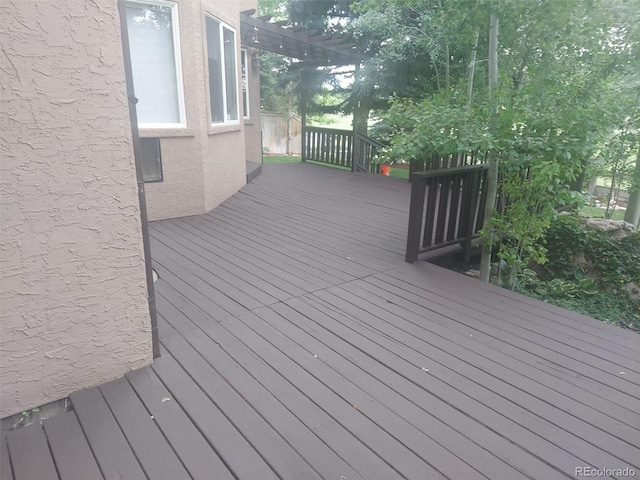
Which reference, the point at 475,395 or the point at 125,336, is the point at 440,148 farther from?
the point at 125,336

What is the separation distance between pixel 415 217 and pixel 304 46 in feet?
18.9

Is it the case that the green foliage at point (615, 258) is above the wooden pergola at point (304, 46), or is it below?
below

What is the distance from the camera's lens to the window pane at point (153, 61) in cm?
442

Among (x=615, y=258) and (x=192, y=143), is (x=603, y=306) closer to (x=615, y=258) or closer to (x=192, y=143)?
(x=615, y=258)

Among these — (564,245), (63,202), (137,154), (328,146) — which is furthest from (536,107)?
(328,146)

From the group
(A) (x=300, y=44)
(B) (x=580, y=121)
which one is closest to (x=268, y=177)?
(A) (x=300, y=44)

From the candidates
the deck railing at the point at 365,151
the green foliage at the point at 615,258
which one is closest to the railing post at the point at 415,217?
the green foliage at the point at 615,258

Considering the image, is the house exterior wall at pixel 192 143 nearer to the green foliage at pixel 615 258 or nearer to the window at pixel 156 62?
the window at pixel 156 62

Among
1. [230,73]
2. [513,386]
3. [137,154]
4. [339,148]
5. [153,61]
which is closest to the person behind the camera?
[137,154]

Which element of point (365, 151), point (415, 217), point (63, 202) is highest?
point (63, 202)

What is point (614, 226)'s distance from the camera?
4250 millimetres

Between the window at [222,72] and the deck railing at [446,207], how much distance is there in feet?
10.4

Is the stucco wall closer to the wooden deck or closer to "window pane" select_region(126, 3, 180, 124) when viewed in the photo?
the wooden deck

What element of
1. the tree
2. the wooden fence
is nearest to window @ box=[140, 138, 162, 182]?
the tree
